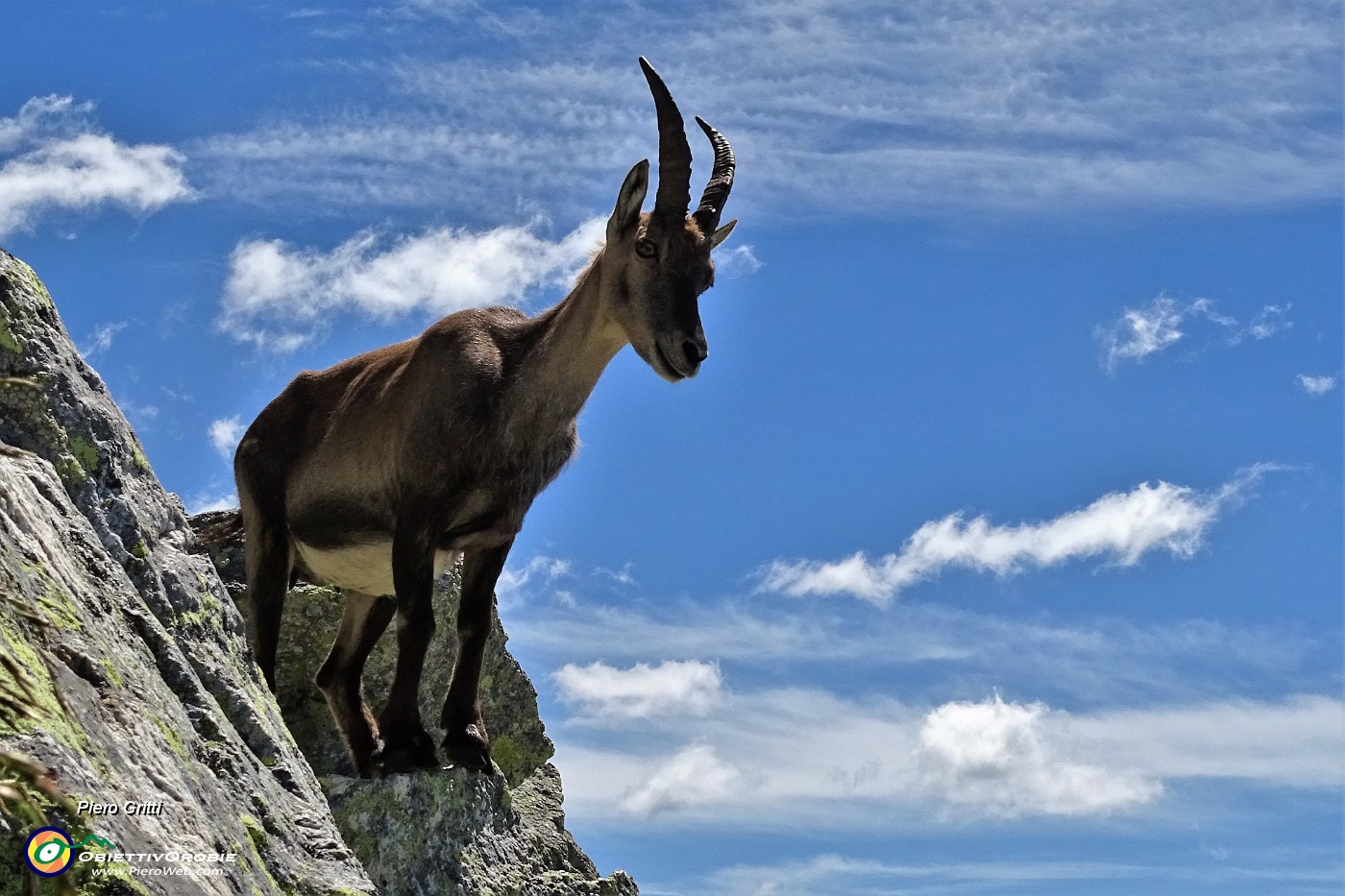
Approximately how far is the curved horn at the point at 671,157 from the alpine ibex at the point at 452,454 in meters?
0.01

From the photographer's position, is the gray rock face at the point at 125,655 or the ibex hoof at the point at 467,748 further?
the ibex hoof at the point at 467,748

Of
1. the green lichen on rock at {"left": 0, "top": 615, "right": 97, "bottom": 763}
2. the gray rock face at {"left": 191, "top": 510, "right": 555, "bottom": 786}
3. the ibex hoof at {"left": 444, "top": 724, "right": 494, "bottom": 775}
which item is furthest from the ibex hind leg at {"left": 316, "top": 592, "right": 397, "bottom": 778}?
the green lichen on rock at {"left": 0, "top": 615, "right": 97, "bottom": 763}

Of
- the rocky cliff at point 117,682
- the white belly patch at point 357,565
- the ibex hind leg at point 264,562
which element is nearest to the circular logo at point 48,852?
the rocky cliff at point 117,682

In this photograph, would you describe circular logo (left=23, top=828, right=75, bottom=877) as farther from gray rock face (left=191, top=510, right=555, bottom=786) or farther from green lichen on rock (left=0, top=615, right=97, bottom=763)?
gray rock face (left=191, top=510, right=555, bottom=786)

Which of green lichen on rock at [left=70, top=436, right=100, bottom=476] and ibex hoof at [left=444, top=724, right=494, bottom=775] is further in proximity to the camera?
ibex hoof at [left=444, top=724, right=494, bottom=775]

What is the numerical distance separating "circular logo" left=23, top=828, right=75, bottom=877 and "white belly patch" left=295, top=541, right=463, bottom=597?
23.7ft

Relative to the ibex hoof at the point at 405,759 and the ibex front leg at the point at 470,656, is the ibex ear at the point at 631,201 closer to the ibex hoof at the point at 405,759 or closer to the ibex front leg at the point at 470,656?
the ibex front leg at the point at 470,656

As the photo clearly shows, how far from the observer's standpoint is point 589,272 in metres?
11.3

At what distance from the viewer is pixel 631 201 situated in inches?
438

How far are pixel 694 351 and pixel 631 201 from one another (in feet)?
4.30

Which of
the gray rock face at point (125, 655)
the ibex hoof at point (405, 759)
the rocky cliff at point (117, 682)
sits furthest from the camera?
the ibex hoof at point (405, 759)

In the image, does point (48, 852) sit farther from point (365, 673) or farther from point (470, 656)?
point (365, 673)

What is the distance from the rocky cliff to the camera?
3803 mm

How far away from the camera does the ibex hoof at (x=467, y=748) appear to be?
1078cm
